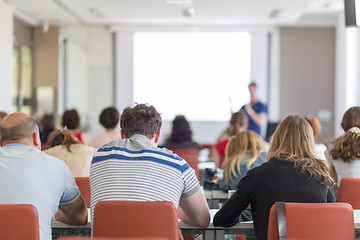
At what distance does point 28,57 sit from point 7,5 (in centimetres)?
214

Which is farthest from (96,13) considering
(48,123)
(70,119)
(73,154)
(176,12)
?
(73,154)

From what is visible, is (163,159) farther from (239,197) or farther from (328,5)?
(328,5)

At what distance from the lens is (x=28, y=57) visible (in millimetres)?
10320

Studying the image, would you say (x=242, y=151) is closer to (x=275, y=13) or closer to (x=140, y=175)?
(x=140, y=175)

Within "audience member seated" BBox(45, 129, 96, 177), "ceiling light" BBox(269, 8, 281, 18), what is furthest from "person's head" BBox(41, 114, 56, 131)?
"ceiling light" BBox(269, 8, 281, 18)

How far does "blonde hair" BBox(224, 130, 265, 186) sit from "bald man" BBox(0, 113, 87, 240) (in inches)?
64.1

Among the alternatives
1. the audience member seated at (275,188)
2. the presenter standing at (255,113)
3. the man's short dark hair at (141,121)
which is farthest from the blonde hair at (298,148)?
the presenter standing at (255,113)

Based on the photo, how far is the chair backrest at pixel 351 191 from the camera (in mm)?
3092

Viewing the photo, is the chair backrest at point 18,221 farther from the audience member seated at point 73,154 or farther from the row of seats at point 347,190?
the audience member seated at point 73,154

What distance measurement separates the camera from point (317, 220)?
220 cm

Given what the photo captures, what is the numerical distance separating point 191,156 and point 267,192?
2.63 m

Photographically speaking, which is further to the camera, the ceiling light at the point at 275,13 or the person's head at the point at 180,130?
the ceiling light at the point at 275,13

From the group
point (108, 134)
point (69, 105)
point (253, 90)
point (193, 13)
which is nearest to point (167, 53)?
point (193, 13)

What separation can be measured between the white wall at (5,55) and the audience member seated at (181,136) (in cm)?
357
